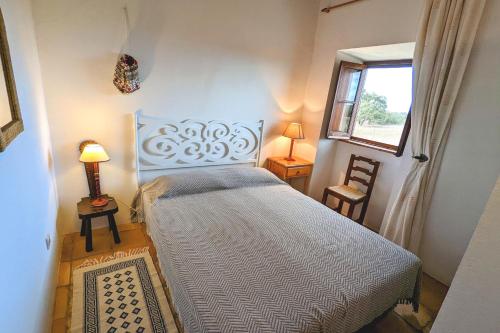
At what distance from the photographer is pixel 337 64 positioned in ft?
9.77

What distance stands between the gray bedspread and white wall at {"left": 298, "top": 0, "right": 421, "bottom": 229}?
1.16m

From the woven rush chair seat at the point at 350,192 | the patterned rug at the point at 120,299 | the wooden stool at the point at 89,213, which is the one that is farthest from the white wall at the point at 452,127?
the wooden stool at the point at 89,213

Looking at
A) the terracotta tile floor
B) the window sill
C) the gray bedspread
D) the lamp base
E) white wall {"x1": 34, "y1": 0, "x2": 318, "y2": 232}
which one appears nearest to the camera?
the gray bedspread

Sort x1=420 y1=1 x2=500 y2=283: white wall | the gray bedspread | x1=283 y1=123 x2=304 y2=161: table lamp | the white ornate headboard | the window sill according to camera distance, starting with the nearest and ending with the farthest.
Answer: the gray bedspread < x1=420 y1=1 x2=500 y2=283: white wall < the white ornate headboard < the window sill < x1=283 y1=123 x2=304 y2=161: table lamp

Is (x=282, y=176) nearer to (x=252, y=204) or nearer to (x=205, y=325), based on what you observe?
(x=252, y=204)

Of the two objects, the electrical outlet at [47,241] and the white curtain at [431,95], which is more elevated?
the white curtain at [431,95]

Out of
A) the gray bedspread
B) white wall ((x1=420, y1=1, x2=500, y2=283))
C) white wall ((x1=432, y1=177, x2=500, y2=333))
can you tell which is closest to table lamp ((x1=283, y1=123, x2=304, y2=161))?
the gray bedspread

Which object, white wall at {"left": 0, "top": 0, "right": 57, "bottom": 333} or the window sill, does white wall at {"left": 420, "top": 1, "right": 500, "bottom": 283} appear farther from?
white wall at {"left": 0, "top": 0, "right": 57, "bottom": 333}

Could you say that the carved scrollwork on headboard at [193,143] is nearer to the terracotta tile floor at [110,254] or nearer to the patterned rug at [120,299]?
the terracotta tile floor at [110,254]

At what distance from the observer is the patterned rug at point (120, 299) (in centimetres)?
160

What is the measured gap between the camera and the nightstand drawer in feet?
10.4

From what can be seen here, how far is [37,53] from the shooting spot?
1926mm

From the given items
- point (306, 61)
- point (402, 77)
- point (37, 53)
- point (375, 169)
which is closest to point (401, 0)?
point (402, 77)

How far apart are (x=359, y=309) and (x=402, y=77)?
260 cm
